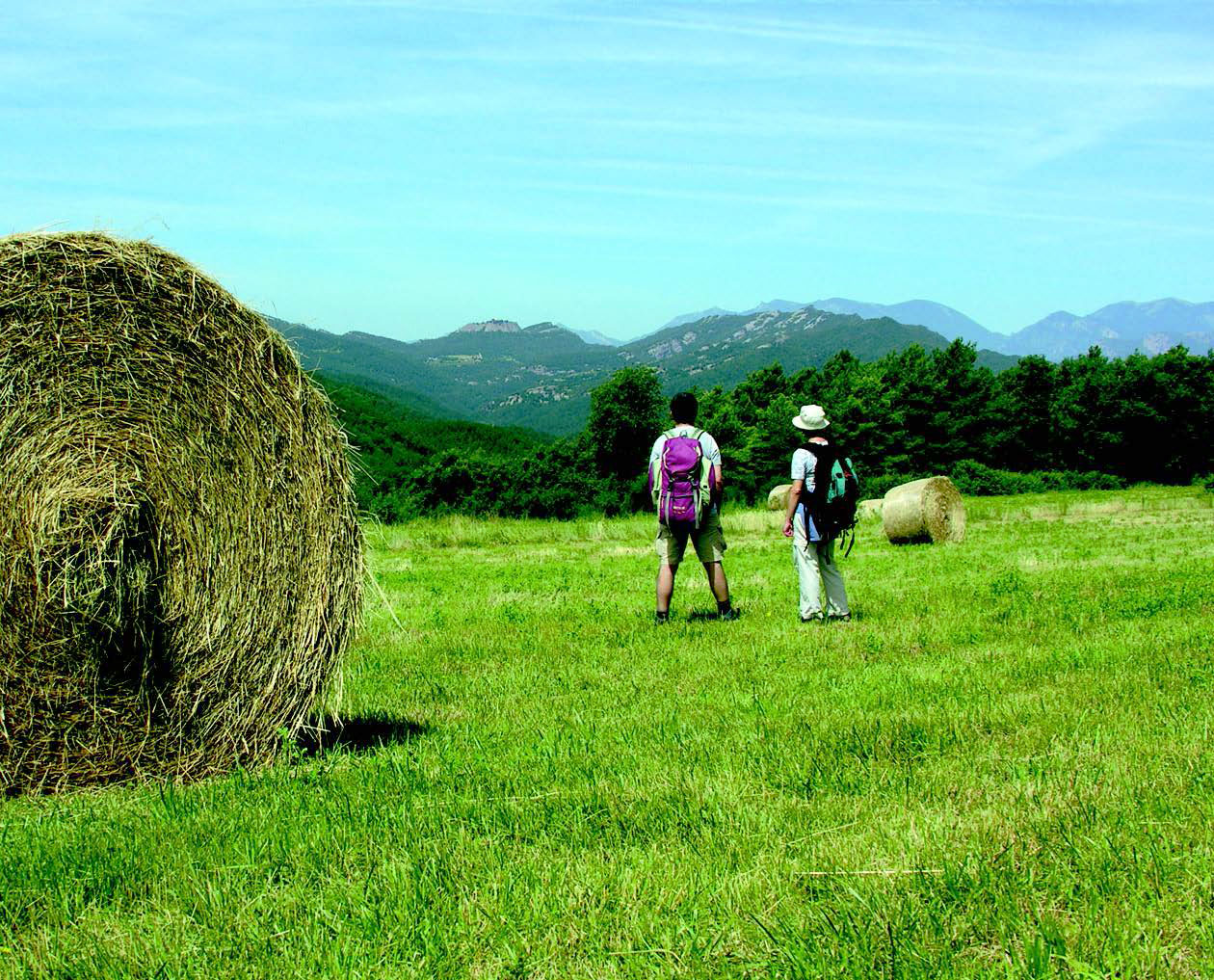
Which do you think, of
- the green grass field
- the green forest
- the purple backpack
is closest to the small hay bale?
the green forest

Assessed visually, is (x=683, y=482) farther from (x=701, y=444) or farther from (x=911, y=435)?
(x=911, y=435)

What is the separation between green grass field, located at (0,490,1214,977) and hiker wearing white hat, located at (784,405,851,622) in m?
1.21

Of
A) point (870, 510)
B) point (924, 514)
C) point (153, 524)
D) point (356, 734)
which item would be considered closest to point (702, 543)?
point (356, 734)

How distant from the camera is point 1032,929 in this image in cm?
355

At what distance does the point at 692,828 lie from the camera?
4.77 metres

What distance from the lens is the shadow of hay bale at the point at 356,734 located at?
675 centimetres

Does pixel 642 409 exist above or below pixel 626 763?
above

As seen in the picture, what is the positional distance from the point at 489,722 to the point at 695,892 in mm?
3399

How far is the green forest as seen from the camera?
216ft

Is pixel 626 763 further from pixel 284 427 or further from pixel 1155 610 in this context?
pixel 1155 610

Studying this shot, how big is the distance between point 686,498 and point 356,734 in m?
4.46

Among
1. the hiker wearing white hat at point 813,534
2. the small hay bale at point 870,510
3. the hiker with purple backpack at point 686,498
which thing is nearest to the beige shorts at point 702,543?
the hiker with purple backpack at point 686,498

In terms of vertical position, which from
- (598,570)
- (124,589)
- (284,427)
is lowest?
(598,570)

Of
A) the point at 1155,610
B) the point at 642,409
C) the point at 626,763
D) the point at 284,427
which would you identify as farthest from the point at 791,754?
the point at 642,409
